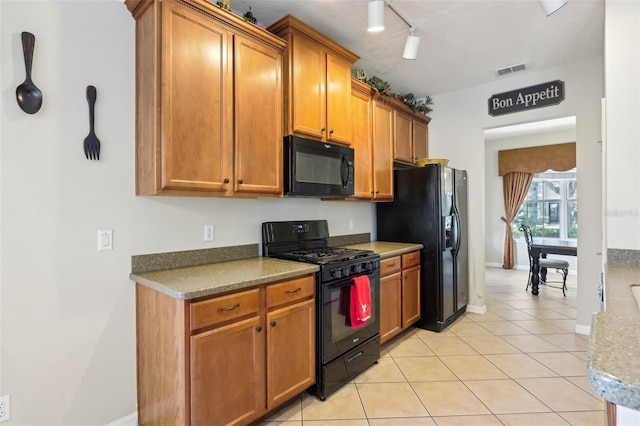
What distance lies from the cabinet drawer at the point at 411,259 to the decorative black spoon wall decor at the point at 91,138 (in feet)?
8.56

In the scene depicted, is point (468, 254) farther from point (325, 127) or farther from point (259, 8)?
point (259, 8)

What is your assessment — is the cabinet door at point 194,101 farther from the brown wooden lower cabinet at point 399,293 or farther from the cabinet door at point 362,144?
the brown wooden lower cabinet at point 399,293

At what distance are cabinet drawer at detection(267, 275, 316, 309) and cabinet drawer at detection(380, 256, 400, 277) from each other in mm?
928

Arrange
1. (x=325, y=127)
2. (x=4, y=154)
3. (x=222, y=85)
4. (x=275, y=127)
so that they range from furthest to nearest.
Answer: (x=325, y=127) < (x=275, y=127) < (x=222, y=85) < (x=4, y=154)

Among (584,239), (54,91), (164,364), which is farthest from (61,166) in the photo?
(584,239)

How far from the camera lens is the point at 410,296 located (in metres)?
3.29

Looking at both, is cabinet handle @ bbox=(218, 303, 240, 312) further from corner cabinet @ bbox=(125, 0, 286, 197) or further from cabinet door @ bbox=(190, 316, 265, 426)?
corner cabinet @ bbox=(125, 0, 286, 197)

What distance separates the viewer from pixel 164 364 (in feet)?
5.47

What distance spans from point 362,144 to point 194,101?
1.74m

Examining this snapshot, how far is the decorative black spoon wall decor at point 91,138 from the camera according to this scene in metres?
1.76

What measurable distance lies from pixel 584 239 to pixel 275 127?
10.6ft

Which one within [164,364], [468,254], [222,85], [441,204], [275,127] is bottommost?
[164,364]

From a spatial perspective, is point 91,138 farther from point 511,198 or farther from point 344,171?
point 511,198

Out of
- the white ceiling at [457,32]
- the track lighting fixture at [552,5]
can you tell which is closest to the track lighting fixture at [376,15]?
the white ceiling at [457,32]
